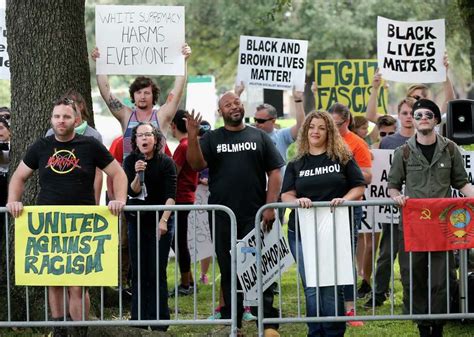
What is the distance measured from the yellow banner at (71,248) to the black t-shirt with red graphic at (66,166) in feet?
0.66

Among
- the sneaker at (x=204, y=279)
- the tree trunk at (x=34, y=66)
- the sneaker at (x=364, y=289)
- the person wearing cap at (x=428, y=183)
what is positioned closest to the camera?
the person wearing cap at (x=428, y=183)

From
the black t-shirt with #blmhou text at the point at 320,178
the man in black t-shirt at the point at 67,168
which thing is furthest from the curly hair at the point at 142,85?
the black t-shirt with #blmhou text at the point at 320,178

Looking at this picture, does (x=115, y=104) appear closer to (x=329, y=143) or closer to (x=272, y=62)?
(x=329, y=143)

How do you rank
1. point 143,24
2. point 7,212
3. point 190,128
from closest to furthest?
1. point 7,212
2. point 190,128
3. point 143,24

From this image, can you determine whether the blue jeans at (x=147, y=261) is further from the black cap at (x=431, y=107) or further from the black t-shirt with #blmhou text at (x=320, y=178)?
the black cap at (x=431, y=107)

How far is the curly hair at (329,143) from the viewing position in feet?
31.0

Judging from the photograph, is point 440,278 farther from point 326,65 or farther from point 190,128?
point 326,65

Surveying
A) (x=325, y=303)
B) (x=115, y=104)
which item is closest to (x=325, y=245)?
(x=325, y=303)

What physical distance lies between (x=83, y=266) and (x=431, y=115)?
313 centimetres

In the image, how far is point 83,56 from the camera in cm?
1076

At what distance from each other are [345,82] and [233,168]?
5211 millimetres

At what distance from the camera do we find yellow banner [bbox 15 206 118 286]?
905 centimetres

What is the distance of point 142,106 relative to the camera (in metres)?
11.0

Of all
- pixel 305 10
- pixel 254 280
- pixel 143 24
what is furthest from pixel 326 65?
pixel 305 10
